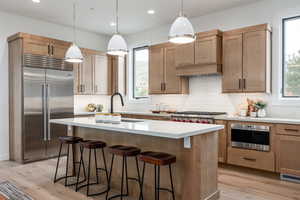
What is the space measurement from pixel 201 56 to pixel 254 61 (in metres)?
1.03

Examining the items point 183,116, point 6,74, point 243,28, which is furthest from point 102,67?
point 243,28

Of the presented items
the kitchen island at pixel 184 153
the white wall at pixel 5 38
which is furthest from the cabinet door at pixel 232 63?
the white wall at pixel 5 38

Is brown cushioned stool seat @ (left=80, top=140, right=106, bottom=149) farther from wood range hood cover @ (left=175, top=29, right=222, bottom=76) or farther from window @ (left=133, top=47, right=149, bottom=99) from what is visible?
window @ (left=133, top=47, right=149, bottom=99)

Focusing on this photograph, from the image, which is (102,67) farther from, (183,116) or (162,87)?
(183,116)

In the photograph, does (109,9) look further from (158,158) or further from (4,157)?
(4,157)

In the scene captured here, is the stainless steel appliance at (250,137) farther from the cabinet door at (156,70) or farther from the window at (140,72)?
the window at (140,72)

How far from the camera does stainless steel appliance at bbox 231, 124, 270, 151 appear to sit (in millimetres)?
3932

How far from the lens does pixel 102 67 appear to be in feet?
21.3

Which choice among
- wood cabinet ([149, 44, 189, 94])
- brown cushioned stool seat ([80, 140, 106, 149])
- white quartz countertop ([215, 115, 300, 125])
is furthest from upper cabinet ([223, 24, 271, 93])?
brown cushioned stool seat ([80, 140, 106, 149])

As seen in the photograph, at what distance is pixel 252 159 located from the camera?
4.07 m

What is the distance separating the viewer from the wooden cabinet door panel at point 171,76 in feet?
17.7

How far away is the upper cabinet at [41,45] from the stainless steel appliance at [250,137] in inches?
158

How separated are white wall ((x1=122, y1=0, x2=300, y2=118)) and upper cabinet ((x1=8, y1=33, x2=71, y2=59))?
2.27 m

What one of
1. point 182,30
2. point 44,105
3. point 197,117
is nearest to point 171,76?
point 197,117
